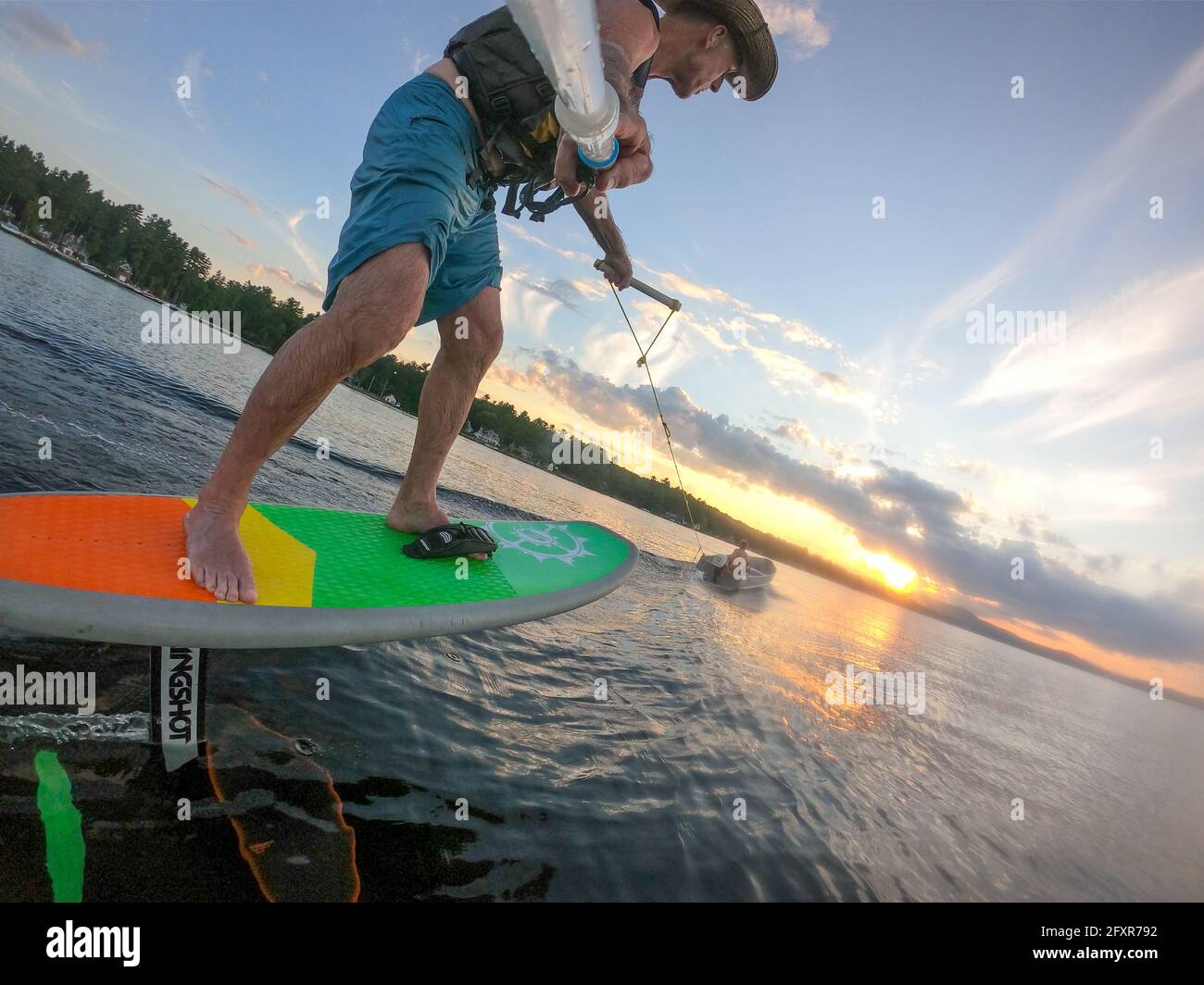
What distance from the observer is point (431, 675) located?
14.8ft

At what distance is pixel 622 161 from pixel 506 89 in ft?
3.44

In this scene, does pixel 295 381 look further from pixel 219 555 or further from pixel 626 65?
pixel 626 65

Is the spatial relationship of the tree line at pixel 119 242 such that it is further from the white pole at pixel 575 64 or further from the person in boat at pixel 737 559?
the white pole at pixel 575 64

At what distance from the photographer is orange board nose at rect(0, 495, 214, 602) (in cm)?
201

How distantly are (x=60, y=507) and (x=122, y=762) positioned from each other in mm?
1261

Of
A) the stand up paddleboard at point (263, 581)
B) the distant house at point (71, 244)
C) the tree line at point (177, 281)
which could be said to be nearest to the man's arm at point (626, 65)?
the stand up paddleboard at point (263, 581)

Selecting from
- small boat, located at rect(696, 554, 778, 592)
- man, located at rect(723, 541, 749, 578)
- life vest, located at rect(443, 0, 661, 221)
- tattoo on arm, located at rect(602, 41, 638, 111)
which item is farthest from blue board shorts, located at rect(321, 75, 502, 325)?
small boat, located at rect(696, 554, 778, 592)

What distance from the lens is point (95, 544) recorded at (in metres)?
2.36

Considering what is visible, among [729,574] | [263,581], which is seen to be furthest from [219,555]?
[729,574]

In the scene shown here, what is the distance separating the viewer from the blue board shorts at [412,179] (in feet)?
8.51
